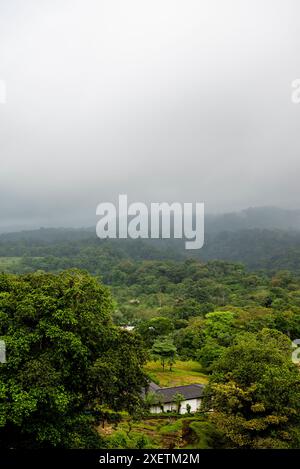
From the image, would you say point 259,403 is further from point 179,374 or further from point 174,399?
point 179,374

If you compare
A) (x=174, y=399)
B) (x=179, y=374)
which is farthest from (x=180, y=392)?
(x=179, y=374)

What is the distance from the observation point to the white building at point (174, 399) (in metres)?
23.2

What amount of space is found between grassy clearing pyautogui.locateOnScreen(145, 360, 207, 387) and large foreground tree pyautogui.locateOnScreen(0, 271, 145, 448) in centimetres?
1668

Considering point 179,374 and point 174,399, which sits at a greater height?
point 174,399

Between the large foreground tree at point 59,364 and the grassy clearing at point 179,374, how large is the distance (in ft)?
54.7

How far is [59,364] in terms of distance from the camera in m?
11.7

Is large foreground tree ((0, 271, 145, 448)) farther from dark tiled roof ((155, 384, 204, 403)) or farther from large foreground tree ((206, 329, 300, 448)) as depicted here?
dark tiled roof ((155, 384, 204, 403))

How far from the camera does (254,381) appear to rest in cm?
1580

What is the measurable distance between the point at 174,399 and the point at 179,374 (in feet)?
26.6

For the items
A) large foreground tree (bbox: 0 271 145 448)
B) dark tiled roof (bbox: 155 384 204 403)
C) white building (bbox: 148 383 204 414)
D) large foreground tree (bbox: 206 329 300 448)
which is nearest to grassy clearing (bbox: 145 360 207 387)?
dark tiled roof (bbox: 155 384 204 403)

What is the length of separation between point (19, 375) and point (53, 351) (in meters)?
1.21
